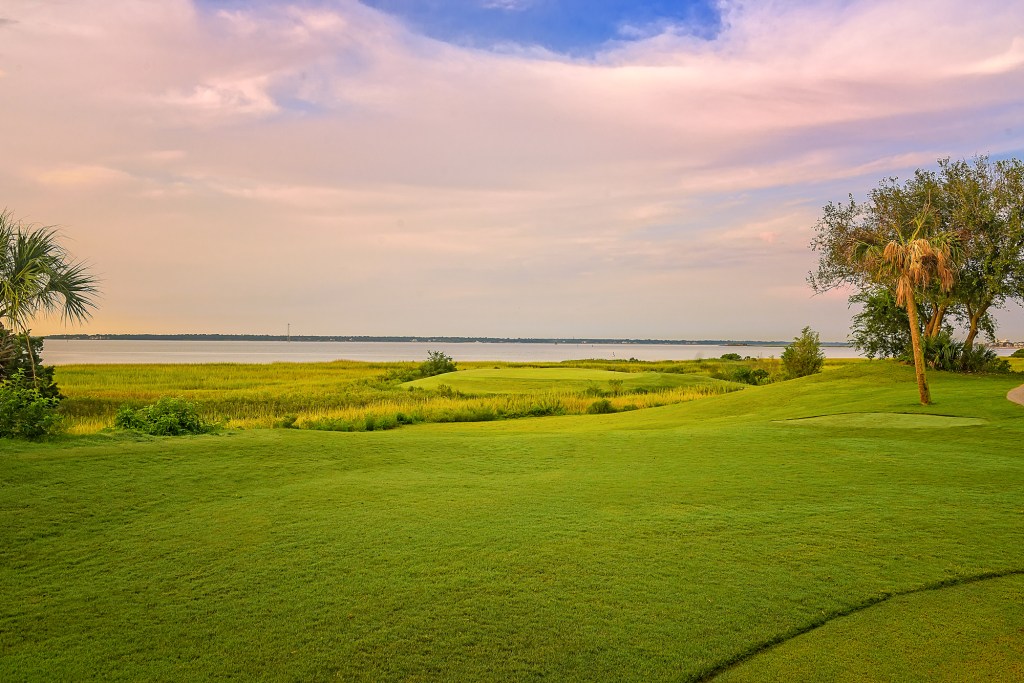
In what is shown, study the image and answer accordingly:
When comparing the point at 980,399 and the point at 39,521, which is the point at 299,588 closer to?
the point at 39,521

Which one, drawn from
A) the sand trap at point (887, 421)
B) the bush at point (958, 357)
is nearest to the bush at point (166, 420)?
the sand trap at point (887, 421)

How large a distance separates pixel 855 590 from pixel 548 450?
6.84m

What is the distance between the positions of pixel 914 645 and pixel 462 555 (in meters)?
3.62

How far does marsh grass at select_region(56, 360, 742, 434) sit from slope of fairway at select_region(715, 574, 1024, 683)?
643 inches

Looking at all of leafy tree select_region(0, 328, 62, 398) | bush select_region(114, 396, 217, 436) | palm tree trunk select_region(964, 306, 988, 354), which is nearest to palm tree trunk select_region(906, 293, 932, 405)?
palm tree trunk select_region(964, 306, 988, 354)

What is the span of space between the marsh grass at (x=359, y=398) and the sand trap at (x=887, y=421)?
1229cm

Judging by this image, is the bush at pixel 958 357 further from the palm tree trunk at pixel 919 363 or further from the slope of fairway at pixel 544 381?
the slope of fairway at pixel 544 381

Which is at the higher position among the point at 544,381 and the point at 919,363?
the point at 919,363

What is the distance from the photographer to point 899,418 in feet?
53.4

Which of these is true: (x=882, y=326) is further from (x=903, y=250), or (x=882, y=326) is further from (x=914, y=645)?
(x=914, y=645)

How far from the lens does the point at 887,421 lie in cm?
1588

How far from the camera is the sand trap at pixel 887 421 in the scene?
49.5 ft

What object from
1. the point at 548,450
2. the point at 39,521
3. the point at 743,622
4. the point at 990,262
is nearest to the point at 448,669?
the point at 743,622

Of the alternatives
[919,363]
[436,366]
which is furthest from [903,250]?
[436,366]
